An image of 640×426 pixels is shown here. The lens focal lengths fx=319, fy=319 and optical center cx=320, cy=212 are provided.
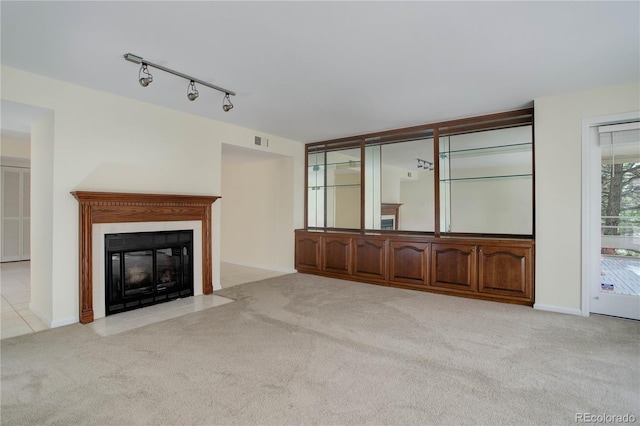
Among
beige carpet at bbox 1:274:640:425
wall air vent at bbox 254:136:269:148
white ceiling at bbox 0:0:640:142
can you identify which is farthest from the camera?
wall air vent at bbox 254:136:269:148

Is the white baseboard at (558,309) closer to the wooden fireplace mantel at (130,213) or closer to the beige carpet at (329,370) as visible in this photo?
the beige carpet at (329,370)

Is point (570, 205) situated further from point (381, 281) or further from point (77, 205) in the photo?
point (77, 205)

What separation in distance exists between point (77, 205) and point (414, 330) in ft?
12.3

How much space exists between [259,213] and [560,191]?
5098 millimetres

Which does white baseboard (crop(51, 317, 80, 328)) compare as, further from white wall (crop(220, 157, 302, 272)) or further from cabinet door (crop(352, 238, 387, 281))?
cabinet door (crop(352, 238, 387, 281))

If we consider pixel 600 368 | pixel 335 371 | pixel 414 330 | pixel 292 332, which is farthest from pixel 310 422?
pixel 600 368

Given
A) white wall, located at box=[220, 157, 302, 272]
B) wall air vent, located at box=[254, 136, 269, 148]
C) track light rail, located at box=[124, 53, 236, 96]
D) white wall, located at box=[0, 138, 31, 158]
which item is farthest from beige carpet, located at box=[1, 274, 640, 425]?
white wall, located at box=[0, 138, 31, 158]

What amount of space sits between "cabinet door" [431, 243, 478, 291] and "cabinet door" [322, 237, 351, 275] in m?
1.45

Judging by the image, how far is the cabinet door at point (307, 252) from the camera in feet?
19.2

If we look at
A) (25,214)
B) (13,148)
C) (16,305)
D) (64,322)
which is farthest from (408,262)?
(25,214)

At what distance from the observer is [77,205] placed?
3428 mm

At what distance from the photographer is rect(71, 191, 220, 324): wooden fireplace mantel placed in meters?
3.38

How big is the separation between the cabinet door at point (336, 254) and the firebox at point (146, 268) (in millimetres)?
2307

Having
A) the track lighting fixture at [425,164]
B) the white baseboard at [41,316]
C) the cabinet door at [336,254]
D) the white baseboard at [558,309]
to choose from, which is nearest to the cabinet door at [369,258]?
the cabinet door at [336,254]
